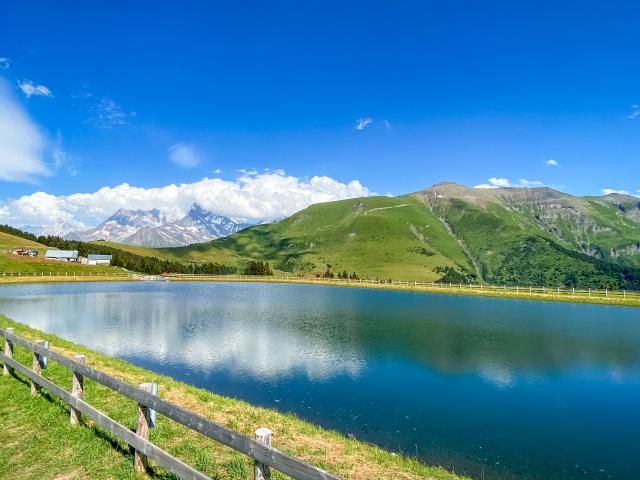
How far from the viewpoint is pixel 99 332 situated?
150ft

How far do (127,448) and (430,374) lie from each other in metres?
25.0

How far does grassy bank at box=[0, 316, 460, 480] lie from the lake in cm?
368

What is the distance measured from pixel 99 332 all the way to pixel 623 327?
2882 inches

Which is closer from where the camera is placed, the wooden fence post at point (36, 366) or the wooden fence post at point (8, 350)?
the wooden fence post at point (36, 366)

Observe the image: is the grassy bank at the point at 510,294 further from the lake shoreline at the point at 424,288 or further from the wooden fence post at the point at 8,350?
the wooden fence post at the point at 8,350

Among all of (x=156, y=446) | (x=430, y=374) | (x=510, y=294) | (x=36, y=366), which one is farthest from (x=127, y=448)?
(x=510, y=294)

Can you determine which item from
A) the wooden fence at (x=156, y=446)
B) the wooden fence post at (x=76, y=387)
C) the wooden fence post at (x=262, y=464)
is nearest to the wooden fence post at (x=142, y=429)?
the wooden fence at (x=156, y=446)

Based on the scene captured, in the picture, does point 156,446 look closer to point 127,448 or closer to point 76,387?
point 127,448

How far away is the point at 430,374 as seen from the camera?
32.6 metres

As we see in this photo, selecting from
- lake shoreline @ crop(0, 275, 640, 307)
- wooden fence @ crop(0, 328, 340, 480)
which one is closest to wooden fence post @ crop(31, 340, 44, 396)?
wooden fence @ crop(0, 328, 340, 480)

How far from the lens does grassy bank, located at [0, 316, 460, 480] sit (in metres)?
12.3

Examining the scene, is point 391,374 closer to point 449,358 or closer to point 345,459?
point 449,358

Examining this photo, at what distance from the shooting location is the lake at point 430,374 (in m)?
20.0

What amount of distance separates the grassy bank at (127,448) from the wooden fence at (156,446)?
962 mm
